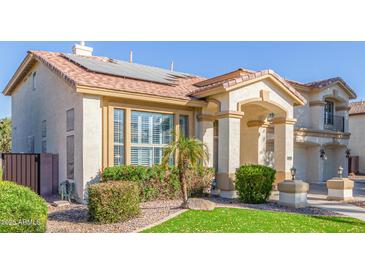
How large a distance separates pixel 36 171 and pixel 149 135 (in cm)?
493

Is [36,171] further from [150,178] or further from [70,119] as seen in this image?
[150,178]

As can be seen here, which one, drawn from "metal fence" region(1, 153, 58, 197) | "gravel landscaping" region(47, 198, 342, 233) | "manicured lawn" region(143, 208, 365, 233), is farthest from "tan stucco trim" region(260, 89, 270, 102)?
"metal fence" region(1, 153, 58, 197)

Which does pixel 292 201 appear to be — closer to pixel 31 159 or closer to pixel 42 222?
pixel 42 222

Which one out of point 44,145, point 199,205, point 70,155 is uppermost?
point 44,145

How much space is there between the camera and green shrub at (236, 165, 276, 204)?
10781 mm

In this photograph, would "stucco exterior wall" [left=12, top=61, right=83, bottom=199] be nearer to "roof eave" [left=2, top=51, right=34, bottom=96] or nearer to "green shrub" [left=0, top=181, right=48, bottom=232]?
"roof eave" [left=2, top=51, right=34, bottom=96]

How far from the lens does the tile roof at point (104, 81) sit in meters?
10.8

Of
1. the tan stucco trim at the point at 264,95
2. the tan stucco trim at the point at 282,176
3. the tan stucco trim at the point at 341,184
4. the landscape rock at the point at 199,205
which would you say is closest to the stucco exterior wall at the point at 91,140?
the landscape rock at the point at 199,205

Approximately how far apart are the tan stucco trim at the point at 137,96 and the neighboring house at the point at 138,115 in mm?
33

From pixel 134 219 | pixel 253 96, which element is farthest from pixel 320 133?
pixel 134 219

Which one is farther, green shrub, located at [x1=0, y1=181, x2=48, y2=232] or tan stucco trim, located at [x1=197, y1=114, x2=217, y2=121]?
tan stucco trim, located at [x1=197, y1=114, x2=217, y2=121]

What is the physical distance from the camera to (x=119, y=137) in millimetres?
11461

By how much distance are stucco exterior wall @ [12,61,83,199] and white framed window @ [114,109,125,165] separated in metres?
1.29

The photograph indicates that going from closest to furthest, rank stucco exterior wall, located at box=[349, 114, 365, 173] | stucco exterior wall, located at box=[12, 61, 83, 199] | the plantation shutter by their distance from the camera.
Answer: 1. stucco exterior wall, located at box=[12, 61, 83, 199]
2. the plantation shutter
3. stucco exterior wall, located at box=[349, 114, 365, 173]
